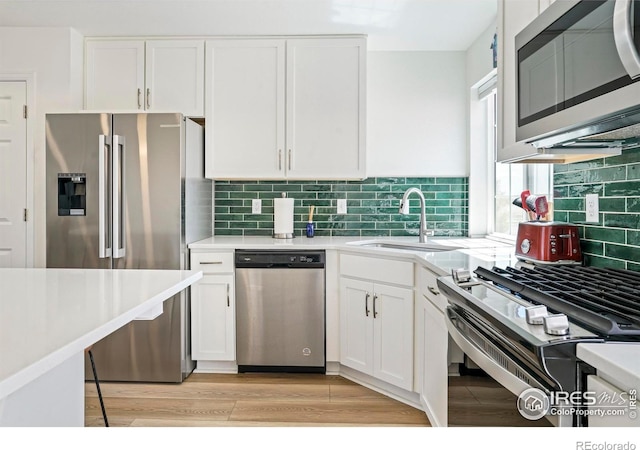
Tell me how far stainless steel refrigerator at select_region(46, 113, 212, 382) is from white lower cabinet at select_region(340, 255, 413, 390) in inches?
42.1

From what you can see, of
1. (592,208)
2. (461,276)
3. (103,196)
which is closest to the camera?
(461,276)

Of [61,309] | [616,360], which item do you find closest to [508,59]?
[616,360]

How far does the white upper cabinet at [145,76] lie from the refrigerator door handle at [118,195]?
0.52m

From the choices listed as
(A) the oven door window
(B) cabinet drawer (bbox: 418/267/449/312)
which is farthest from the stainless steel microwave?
(B) cabinet drawer (bbox: 418/267/449/312)

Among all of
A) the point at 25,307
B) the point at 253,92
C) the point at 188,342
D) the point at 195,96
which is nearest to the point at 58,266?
the point at 188,342

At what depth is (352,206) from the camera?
3.52 m

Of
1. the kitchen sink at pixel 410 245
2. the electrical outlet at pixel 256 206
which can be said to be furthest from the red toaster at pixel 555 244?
the electrical outlet at pixel 256 206

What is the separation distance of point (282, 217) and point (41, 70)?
198cm

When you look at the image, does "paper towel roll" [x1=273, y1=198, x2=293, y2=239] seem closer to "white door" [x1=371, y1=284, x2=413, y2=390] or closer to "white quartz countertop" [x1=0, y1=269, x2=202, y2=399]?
"white door" [x1=371, y1=284, x2=413, y2=390]

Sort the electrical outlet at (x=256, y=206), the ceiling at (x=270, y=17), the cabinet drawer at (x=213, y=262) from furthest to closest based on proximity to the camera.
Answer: the electrical outlet at (x=256, y=206)
the cabinet drawer at (x=213, y=262)
the ceiling at (x=270, y=17)

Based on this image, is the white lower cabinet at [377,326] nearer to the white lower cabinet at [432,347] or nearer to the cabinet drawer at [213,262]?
the white lower cabinet at [432,347]

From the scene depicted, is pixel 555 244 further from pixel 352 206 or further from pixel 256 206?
pixel 256 206

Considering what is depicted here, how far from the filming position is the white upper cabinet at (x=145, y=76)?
10.6ft

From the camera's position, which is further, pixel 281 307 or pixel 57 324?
pixel 281 307
